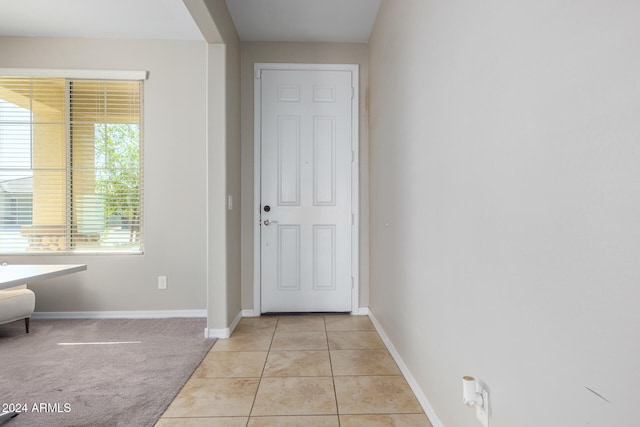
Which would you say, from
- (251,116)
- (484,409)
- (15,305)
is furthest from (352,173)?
(15,305)

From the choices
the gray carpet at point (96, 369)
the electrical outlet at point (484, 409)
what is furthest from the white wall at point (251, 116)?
the electrical outlet at point (484, 409)

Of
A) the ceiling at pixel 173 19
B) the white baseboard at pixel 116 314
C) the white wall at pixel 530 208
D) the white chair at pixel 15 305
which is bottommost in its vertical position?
the white baseboard at pixel 116 314

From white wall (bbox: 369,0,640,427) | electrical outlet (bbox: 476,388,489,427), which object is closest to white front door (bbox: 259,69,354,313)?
white wall (bbox: 369,0,640,427)

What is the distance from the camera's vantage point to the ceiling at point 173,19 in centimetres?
269

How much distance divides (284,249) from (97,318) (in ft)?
6.07

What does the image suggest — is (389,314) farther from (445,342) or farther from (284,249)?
(284,249)

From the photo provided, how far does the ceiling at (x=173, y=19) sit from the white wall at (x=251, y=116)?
3.2 inches

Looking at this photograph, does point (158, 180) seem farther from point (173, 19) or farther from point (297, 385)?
point (297, 385)

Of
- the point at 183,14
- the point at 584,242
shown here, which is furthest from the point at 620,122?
the point at 183,14

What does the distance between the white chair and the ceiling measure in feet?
7.51

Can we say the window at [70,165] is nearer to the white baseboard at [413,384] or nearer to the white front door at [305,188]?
the white front door at [305,188]

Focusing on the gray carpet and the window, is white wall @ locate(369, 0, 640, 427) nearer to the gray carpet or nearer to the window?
the gray carpet

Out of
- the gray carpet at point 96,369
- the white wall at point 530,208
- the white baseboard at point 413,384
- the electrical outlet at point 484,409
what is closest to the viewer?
the white wall at point 530,208

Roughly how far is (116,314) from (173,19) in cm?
269
